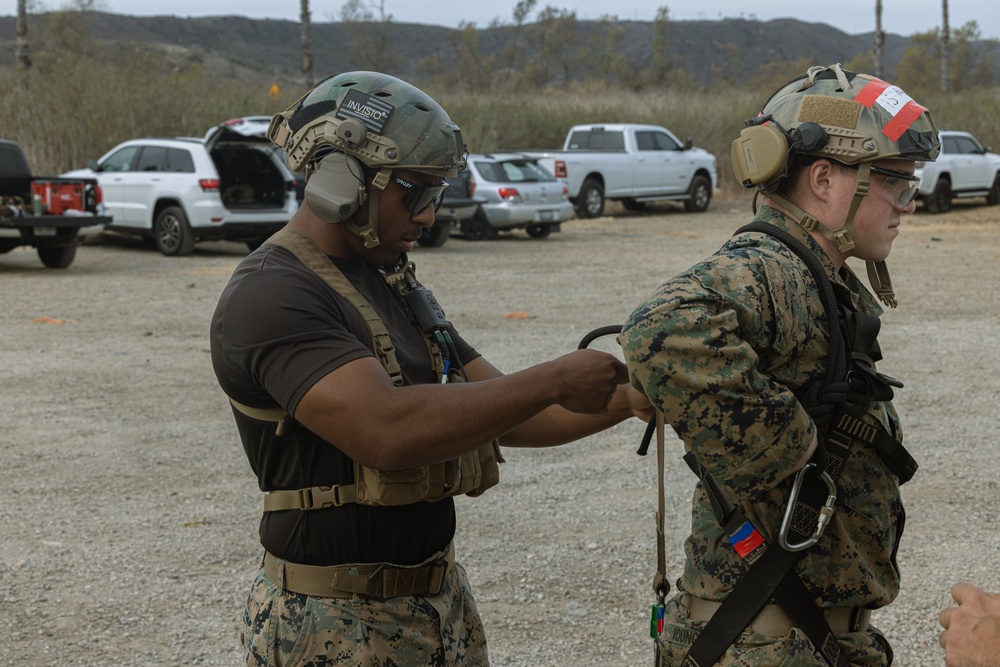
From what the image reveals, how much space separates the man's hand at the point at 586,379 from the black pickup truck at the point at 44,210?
45.1ft

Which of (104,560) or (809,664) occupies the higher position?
(809,664)

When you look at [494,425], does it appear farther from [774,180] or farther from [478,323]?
[478,323]

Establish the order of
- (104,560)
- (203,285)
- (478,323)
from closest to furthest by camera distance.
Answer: (104,560) < (478,323) < (203,285)

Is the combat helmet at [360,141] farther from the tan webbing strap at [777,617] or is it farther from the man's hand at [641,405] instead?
the tan webbing strap at [777,617]

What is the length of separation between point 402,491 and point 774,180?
1019 mm

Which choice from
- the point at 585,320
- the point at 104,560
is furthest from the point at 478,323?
the point at 104,560

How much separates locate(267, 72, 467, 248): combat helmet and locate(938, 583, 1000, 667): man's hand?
145 cm

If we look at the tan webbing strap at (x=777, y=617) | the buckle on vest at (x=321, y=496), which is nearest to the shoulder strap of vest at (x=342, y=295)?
the buckle on vest at (x=321, y=496)

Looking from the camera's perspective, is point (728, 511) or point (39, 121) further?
point (39, 121)

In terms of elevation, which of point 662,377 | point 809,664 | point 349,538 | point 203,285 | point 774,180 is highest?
point 774,180

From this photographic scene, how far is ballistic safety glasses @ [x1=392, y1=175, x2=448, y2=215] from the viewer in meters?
2.47

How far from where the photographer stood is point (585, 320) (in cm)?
1130

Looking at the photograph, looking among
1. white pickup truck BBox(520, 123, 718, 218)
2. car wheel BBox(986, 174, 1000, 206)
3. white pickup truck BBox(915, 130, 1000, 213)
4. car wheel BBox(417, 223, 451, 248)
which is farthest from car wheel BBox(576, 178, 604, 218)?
car wheel BBox(986, 174, 1000, 206)

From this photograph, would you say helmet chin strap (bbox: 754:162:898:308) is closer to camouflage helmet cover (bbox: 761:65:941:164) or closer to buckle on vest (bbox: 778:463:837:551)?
camouflage helmet cover (bbox: 761:65:941:164)
